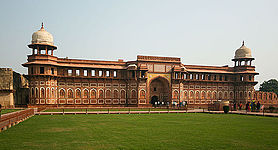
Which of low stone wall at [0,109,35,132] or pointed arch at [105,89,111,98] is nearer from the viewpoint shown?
low stone wall at [0,109,35,132]

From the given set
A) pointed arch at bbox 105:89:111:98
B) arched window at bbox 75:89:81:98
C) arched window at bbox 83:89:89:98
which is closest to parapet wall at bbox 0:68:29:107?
arched window at bbox 75:89:81:98

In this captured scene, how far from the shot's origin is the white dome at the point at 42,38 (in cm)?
3584

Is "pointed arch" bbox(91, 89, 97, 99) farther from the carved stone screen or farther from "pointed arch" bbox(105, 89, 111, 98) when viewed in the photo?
the carved stone screen

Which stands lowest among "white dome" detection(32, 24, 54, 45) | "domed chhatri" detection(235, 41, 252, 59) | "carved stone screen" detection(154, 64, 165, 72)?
"carved stone screen" detection(154, 64, 165, 72)

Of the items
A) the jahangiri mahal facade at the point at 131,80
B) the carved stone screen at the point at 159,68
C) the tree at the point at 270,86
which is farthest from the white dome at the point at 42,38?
the tree at the point at 270,86

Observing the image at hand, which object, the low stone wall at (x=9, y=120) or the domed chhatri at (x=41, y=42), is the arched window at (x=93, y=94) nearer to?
the domed chhatri at (x=41, y=42)

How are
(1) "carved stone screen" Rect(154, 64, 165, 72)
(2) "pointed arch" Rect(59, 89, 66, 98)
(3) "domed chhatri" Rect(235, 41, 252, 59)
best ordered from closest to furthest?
1. (2) "pointed arch" Rect(59, 89, 66, 98)
2. (1) "carved stone screen" Rect(154, 64, 165, 72)
3. (3) "domed chhatri" Rect(235, 41, 252, 59)

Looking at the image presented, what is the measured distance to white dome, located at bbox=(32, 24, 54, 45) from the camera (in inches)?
1411

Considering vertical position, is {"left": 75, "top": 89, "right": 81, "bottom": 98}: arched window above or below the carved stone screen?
below

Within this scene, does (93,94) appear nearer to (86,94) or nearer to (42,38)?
(86,94)

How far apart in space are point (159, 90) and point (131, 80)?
6104 millimetres

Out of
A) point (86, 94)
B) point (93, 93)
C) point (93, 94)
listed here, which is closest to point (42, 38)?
point (86, 94)

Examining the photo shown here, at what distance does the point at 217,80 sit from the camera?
46062 millimetres

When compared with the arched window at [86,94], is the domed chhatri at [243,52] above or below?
above
